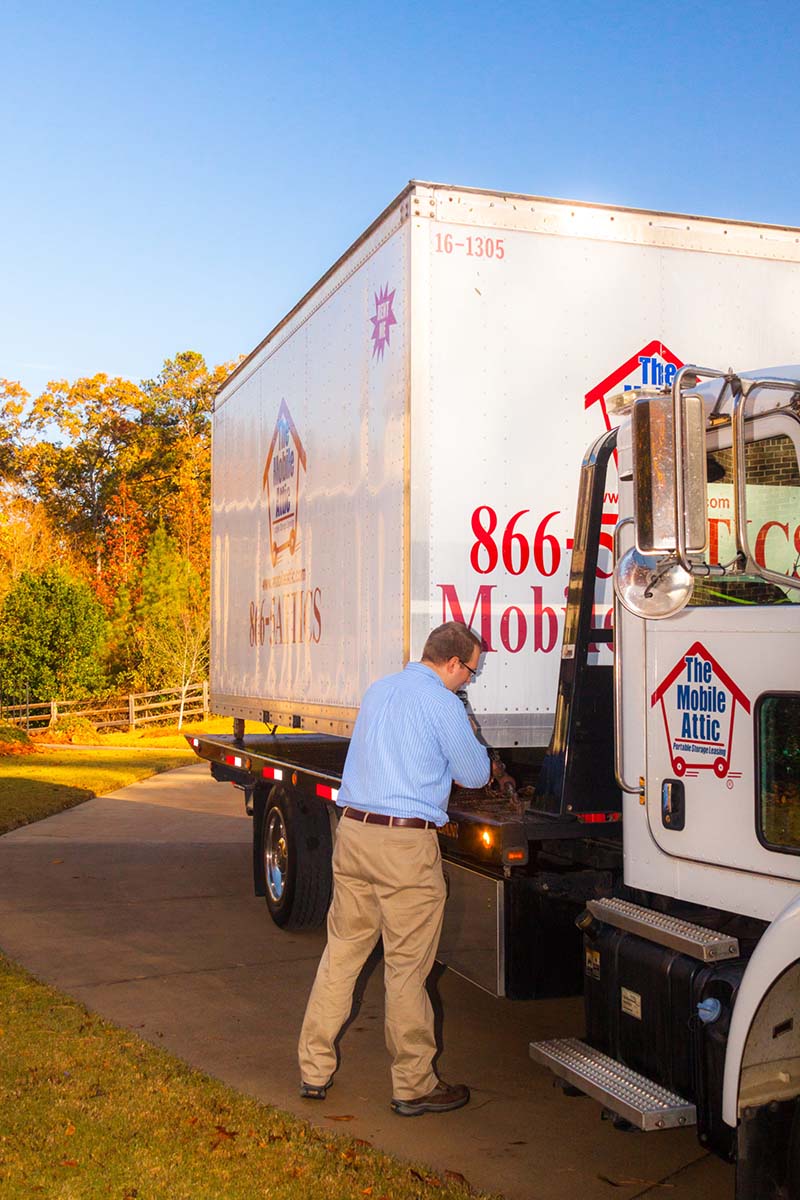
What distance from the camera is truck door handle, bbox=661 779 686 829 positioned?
13.5 feet

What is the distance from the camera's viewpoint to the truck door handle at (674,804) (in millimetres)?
4117

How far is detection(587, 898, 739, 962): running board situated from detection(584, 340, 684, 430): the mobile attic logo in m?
2.42

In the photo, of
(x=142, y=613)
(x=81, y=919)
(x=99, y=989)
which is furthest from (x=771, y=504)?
(x=142, y=613)

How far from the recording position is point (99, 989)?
701 cm

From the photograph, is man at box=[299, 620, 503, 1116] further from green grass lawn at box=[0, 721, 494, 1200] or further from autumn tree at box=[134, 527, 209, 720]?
autumn tree at box=[134, 527, 209, 720]

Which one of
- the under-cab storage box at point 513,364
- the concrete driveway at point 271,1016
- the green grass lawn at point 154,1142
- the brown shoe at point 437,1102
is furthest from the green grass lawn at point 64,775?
the brown shoe at point 437,1102

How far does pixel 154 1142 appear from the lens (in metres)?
4.67

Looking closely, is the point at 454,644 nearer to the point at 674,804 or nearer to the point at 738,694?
the point at 674,804

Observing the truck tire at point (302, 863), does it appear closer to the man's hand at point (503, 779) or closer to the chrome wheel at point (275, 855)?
the chrome wheel at point (275, 855)

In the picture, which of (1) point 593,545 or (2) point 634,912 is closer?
(2) point 634,912

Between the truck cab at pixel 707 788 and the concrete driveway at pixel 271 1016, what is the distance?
0.46 metres

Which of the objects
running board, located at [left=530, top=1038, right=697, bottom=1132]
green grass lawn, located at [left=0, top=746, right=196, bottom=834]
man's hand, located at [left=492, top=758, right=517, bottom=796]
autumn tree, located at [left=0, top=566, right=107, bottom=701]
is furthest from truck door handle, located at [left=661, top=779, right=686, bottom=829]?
autumn tree, located at [left=0, top=566, right=107, bottom=701]

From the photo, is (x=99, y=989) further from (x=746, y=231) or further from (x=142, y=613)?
(x=142, y=613)

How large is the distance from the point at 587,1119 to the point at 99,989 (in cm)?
305
